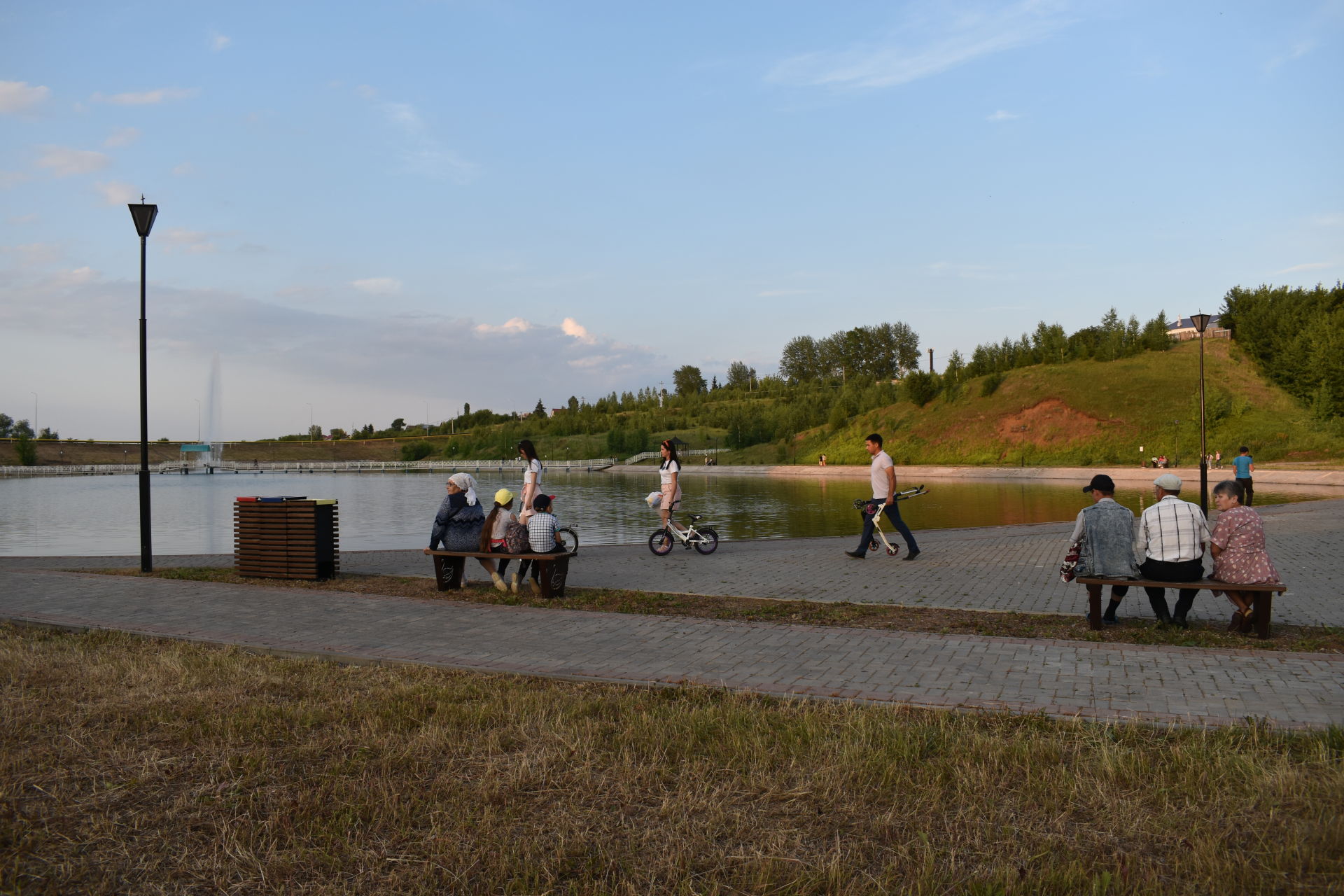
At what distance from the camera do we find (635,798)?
13.6 feet

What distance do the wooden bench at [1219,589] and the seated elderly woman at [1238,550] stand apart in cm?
5

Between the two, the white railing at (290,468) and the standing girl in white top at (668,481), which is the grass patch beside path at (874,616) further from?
the white railing at (290,468)

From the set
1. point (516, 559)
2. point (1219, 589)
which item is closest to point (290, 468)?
point (516, 559)

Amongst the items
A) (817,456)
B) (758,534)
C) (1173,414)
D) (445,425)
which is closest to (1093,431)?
(1173,414)

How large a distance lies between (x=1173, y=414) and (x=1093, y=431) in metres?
5.53

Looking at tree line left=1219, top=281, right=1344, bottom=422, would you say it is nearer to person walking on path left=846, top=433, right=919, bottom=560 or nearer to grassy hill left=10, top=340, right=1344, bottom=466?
grassy hill left=10, top=340, right=1344, bottom=466

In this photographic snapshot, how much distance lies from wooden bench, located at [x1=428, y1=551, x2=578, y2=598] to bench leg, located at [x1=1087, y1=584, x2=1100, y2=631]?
5.09m

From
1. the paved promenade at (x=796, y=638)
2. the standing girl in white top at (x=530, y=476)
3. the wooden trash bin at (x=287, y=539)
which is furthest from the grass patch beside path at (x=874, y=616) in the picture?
the standing girl in white top at (x=530, y=476)

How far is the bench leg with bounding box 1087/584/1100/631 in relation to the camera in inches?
304

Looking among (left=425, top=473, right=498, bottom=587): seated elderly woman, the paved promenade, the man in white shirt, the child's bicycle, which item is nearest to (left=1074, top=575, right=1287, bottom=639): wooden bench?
the man in white shirt

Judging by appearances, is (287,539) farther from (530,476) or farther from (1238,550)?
(1238,550)

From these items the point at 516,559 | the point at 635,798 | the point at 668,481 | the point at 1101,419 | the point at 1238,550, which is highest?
the point at 1101,419

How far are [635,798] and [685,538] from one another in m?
10.2

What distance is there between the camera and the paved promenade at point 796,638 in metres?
5.71
